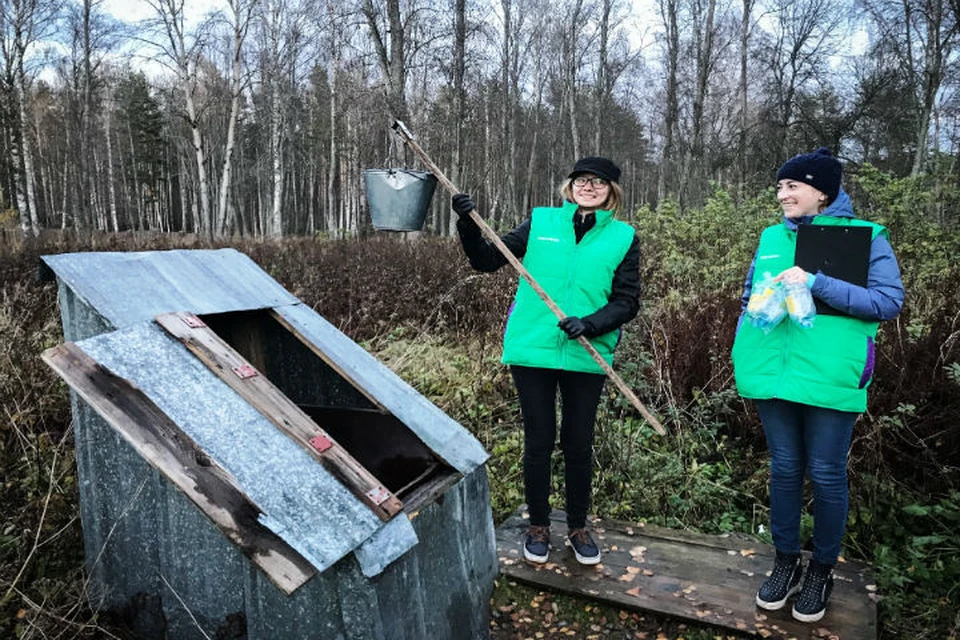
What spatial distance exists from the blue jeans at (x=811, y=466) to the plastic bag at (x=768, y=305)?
12.7 inches

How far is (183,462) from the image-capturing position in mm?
1888

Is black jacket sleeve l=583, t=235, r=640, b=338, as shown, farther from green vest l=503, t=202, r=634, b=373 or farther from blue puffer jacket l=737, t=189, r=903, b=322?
blue puffer jacket l=737, t=189, r=903, b=322

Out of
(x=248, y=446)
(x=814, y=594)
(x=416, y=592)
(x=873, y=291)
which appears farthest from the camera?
(x=814, y=594)

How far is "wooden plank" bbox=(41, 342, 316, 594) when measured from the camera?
5.67 ft

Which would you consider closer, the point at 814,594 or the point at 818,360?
the point at 818,360

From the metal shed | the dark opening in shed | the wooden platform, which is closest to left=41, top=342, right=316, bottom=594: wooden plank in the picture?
the metal shed

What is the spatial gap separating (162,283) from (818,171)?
255cm

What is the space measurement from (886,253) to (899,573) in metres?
1.51

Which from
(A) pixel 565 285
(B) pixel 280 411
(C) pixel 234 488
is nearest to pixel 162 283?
(B) pixel 280 411

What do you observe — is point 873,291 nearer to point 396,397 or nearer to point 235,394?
point 396,397

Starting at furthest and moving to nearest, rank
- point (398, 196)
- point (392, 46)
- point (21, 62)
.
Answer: point (21, 62) → point (392, 46) → point (398, 196)

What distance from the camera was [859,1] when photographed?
704 inches

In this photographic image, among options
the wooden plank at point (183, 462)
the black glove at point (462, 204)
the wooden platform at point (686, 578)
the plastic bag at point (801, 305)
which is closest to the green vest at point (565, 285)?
the black glove at point (462, 204)

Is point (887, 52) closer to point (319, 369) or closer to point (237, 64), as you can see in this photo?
point (237, 64)
